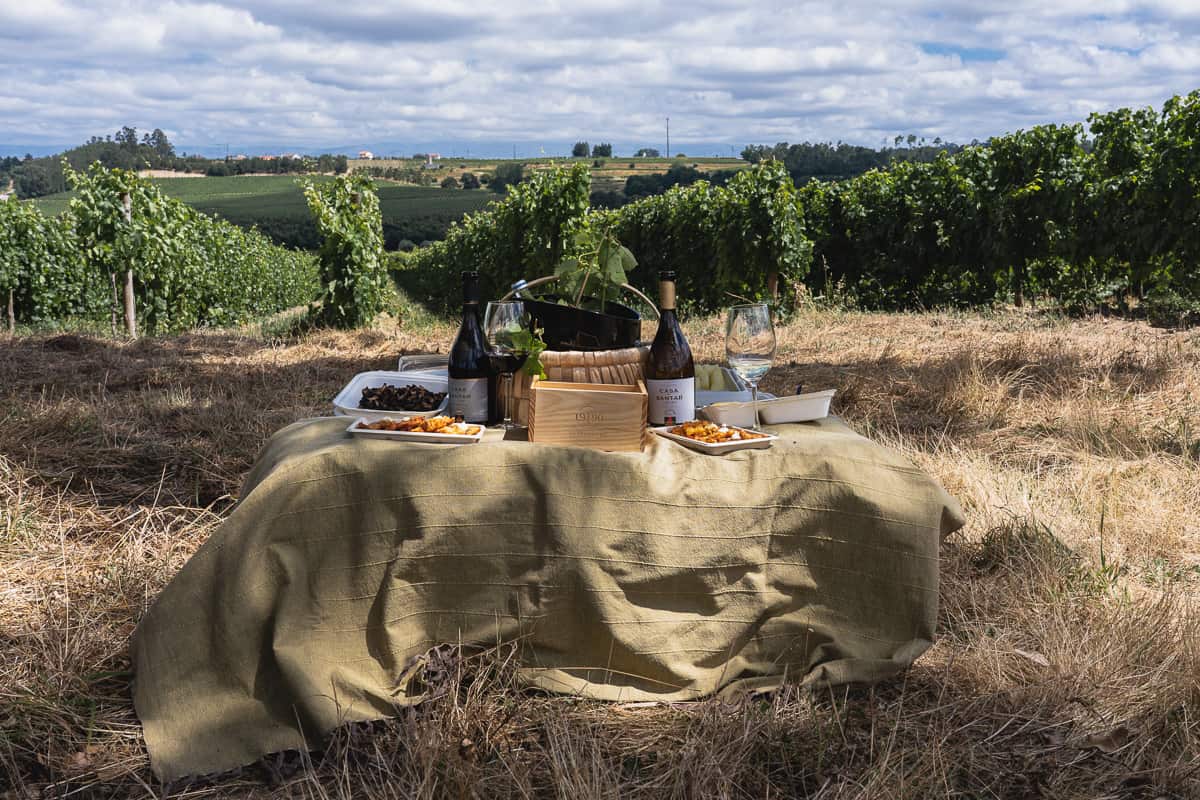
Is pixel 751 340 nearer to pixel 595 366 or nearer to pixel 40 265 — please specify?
pixel 595 366

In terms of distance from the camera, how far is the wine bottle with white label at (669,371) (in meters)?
2.18

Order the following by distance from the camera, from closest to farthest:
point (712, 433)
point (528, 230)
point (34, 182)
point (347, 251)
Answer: point (712, 433)
point (347, 251)
point (528, 230)
point (34, 182)

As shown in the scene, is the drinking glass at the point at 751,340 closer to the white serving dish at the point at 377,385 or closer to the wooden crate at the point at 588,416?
the wooden crate at the point at 588,416

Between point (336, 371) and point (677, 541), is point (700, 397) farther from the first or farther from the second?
point (336, 371)

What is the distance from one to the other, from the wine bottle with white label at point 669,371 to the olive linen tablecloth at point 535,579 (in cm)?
14

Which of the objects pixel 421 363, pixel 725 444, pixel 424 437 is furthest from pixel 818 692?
pixel 421 363

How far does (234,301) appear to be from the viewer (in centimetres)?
1912

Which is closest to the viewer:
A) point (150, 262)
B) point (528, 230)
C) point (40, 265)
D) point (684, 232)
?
point (150, 262)

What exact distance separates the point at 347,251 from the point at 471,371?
8.33 m

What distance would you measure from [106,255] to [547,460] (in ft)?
34.0

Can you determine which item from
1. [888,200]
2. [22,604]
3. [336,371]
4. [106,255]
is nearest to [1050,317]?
[888,200]

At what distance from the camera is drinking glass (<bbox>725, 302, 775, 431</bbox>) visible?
87.5 inches

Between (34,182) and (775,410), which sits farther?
(34,182)

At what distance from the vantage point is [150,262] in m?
10.9
